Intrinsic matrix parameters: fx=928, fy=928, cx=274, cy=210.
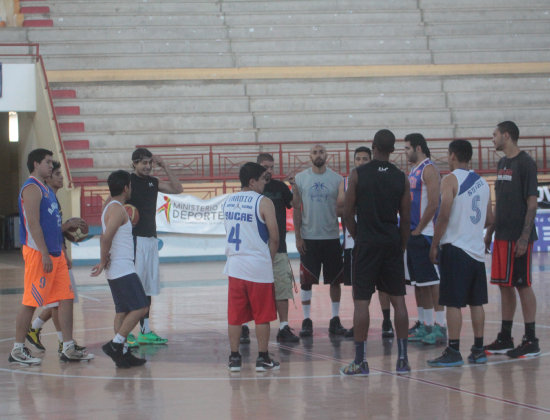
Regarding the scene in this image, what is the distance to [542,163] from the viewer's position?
26.7 metres

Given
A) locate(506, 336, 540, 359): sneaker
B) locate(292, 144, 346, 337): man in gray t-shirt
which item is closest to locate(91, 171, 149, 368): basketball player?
locate(292, 144, 346, 337): man in gray t-shirt

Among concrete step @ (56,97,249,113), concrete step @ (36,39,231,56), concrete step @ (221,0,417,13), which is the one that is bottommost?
concrete step @ (56,97,249,113)

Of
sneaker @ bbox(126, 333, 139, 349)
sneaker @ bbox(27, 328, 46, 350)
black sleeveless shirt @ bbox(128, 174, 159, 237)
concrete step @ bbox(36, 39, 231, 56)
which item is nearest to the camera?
sneaker @ bbox(27, 328, 46, 350)

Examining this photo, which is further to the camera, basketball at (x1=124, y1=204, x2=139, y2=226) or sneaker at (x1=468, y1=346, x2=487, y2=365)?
basketball at (x1=124, y1=204, x2=139, y2=226)

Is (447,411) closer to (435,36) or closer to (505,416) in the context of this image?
(505,416)

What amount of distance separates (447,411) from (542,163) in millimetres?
21179

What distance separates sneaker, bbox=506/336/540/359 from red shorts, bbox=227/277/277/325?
7.77ft

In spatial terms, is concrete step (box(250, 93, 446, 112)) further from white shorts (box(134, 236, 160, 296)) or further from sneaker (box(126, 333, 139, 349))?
sneaker (box(126, 333, 139, 349))

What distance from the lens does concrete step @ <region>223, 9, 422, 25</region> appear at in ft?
102

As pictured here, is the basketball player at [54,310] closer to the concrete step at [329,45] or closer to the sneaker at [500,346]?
the sneaker at [500,346]

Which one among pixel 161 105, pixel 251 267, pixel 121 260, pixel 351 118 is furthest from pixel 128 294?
pixel 351 118

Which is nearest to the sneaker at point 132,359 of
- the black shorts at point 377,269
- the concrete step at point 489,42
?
the black shorts at point 377,269

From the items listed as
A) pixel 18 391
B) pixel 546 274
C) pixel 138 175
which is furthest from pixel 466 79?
pixel 18 391

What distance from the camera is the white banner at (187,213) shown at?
23.2 m
